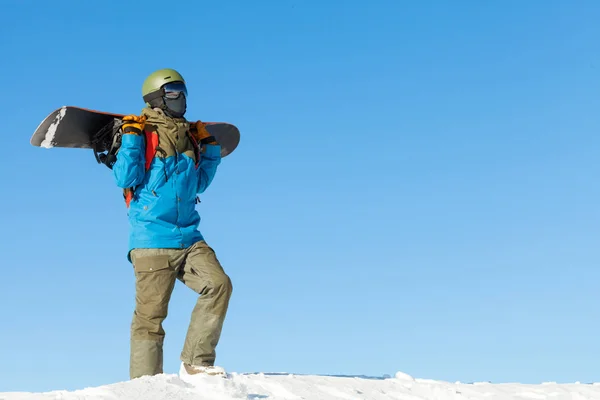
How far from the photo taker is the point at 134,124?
7.58 metres

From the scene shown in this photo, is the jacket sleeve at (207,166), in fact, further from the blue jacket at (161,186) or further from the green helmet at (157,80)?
the green helmet at (157,80)

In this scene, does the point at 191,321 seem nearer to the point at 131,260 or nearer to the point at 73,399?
the point at 131,260

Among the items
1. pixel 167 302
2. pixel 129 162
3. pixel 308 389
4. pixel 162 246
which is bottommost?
pixel 308 389

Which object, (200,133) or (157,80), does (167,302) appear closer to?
(200,133)

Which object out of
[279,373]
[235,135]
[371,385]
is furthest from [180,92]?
[371,385]

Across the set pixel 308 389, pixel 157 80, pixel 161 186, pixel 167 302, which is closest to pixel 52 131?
pixel 157 80

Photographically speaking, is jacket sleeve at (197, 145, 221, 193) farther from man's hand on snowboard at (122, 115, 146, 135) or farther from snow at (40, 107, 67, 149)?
snow at (40, 107, 67, 149)

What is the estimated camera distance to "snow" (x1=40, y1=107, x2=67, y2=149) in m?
8.07

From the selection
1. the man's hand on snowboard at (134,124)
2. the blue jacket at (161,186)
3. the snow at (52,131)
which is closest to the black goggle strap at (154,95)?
the blue jacket at (161,186)

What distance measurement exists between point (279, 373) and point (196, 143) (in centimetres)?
245

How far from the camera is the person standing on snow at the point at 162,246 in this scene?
746cm

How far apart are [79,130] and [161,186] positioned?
1.23 metres

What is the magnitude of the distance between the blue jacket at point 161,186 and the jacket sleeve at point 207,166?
29cm

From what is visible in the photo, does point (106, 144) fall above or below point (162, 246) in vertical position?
above
